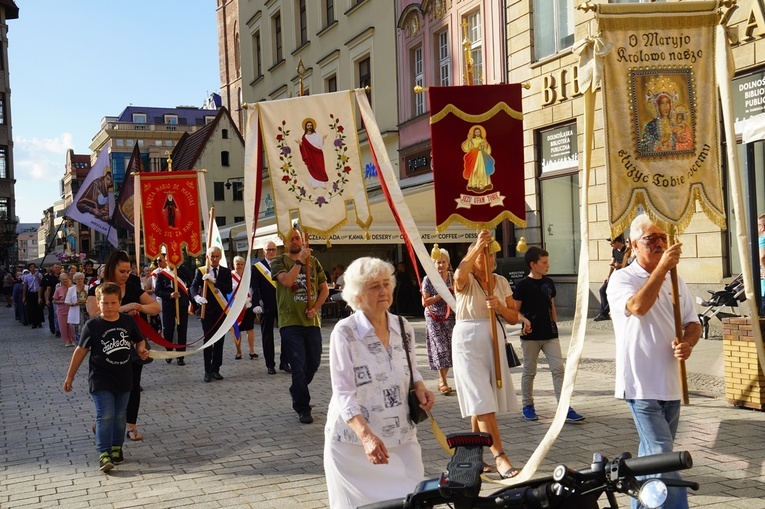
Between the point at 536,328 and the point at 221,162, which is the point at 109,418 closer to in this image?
the point at 536,328

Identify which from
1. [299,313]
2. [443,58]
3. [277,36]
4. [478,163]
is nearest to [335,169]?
[299,313]

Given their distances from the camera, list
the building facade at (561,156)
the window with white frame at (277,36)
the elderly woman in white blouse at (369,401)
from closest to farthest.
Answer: the elderly woman in white blouse at (369,401) → the building facade at (561,156) → the window with white frame at (277,36)

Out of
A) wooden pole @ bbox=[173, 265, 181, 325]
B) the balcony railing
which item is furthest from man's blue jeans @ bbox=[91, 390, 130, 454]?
the balcony railing

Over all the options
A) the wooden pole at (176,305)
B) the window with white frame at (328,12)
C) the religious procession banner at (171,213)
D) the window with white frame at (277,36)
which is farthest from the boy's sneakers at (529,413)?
the window with white frame at (277,36)

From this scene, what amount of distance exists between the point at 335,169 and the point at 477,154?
1.72 meters

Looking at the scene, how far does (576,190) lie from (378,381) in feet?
49.4

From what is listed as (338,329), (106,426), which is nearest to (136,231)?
(106,426)

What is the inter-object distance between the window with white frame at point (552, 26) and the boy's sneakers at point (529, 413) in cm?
1181

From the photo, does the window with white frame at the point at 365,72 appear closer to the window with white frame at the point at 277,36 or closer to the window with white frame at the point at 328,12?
the window with white frame at the point at 328,12

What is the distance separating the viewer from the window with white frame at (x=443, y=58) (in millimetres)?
22875

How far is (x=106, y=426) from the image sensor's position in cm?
680

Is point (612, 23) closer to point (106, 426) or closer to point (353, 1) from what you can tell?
point (106, 426)

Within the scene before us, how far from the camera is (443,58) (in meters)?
23.1

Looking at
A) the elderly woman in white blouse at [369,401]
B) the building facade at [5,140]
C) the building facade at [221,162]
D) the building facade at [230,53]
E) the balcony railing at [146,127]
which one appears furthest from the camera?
the balcony railing at [146,127]
